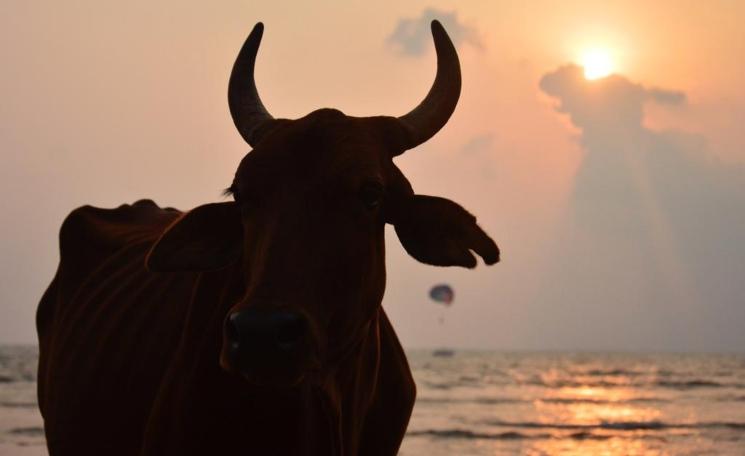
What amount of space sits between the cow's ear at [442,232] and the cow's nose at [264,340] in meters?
0.89

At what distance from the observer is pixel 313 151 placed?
3.97 m

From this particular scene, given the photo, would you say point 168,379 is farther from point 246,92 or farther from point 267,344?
point 246,92

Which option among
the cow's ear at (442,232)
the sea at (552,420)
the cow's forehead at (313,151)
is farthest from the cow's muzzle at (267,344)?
the sea at (552,420)

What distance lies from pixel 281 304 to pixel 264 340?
0.15 metres

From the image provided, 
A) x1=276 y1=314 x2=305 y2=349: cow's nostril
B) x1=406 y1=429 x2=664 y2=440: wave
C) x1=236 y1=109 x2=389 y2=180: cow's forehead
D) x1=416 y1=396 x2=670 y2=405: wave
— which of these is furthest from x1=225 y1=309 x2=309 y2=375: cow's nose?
x1=416 y1=396 x2=670 y2=405: wave

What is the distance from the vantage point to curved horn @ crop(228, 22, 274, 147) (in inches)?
181

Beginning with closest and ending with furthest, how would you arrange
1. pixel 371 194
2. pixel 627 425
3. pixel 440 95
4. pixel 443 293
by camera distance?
pixel 371 194
pixel 440 95
pixel 627 425
pixel 443 293

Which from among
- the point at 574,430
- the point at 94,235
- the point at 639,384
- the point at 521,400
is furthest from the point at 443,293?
the point at 94,235

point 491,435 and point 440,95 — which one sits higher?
point 440,95

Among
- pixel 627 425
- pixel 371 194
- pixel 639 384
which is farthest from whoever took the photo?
pixel 639 384

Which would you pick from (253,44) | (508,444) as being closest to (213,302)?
(253,44)

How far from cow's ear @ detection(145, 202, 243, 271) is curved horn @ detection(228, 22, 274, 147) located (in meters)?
0.53

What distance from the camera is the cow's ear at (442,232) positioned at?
4.20m

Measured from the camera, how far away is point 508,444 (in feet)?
61.3
